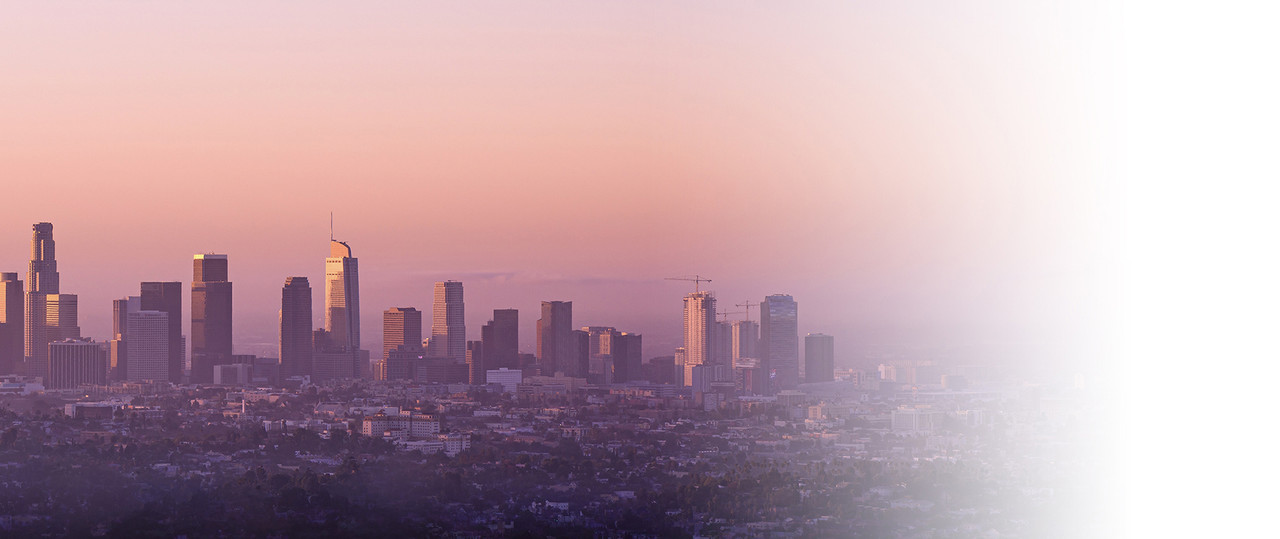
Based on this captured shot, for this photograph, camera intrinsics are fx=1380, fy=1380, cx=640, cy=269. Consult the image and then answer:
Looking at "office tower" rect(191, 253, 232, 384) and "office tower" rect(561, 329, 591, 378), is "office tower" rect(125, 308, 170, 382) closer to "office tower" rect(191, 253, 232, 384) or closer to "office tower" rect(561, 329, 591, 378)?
"office tower" rect(191, 253, 232, 384)

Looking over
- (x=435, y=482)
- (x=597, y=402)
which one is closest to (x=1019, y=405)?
(x=435, y=482)

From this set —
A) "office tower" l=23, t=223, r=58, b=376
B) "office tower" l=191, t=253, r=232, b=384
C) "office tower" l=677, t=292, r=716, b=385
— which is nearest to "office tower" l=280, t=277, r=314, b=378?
"office tower" l=191, t=253, r=232, b=384

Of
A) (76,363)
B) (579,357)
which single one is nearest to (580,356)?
(579,357)

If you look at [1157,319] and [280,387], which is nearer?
[1157,319]

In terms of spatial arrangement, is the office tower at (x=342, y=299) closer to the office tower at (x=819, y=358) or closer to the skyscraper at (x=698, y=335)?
the skyscraper at (x=698, y=335)

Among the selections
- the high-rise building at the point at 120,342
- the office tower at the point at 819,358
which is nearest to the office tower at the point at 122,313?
the high-rise building at the point at 120,342

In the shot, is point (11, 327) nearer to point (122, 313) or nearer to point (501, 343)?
point (122, 313)

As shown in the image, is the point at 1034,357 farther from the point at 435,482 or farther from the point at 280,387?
the point at 280,387
